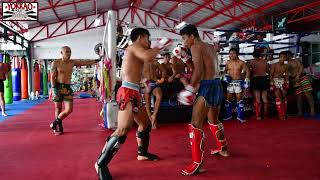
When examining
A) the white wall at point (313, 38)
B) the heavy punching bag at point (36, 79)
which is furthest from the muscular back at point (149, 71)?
the heavy punching bag at point (36, 79)

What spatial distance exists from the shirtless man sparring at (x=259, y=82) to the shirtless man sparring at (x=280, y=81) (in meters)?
0.15

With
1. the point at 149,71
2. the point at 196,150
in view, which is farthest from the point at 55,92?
the point at 196,150

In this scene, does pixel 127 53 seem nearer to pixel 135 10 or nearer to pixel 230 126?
pixel 230 126

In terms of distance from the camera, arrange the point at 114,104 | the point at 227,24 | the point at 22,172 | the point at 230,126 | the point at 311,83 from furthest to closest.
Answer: the point at 227,24
the point at 311,83
the point at 230,126
the point at 114,104
the point at 22,172

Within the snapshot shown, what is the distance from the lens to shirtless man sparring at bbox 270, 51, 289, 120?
22.1ft

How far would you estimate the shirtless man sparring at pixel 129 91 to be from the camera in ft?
9.50

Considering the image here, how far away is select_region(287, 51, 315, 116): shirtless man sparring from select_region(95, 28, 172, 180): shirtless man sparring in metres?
4.74

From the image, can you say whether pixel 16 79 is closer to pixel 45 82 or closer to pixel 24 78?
pixel 24 78

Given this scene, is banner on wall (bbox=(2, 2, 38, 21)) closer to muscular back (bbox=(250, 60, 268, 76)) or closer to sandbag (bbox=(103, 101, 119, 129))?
sandbag (bbox=(103, 101, 119, 129))

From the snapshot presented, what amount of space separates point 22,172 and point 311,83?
6.38 metres

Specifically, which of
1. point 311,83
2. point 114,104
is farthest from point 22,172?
point 311,83

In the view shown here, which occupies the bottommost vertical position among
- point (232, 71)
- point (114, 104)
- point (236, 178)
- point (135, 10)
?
point (236, 178)

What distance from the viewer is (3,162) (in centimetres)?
354

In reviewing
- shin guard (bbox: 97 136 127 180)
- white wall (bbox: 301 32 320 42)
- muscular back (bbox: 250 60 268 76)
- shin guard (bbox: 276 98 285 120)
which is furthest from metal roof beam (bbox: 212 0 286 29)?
shin guard (bbox: 97 136 127 180)
